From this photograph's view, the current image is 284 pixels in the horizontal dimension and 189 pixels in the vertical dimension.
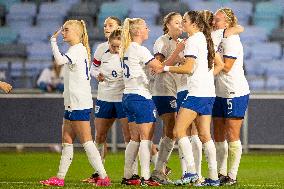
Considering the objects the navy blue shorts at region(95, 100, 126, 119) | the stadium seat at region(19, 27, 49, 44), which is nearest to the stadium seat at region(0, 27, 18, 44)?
the stadium seat at region(19, 27, 49, 44)

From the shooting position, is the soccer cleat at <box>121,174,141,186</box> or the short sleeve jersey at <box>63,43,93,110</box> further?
the soccer cleat at <box>121,174,141,186</box>

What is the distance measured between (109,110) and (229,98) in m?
1.60

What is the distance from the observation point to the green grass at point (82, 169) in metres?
14.1

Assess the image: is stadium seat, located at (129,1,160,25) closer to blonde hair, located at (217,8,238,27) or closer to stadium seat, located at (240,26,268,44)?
stadium seat, located at (240,26,268,44)

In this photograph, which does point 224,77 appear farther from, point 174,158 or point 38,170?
point 174,158

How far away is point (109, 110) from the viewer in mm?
14117

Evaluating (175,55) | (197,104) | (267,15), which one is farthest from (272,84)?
(197,104)

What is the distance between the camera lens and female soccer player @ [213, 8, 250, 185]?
13422 millimetres

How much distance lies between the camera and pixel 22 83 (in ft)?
67.9

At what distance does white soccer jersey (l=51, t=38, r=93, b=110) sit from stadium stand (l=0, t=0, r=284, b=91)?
9958mm

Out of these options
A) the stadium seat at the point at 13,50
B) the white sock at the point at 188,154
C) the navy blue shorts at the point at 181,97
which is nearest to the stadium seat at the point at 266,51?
the stadium seat at the point at 13,50

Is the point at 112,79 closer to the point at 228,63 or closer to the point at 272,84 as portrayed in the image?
the point at 228,63

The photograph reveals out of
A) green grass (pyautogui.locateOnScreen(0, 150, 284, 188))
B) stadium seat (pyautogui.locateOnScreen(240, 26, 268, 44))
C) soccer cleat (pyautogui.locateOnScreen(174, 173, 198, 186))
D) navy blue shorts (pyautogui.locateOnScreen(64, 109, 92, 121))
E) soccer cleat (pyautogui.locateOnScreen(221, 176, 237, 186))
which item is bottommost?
green grass (pyautogui.locateOnScreen(0, 150, 284, 188))

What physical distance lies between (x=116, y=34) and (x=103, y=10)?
11.2 meters
